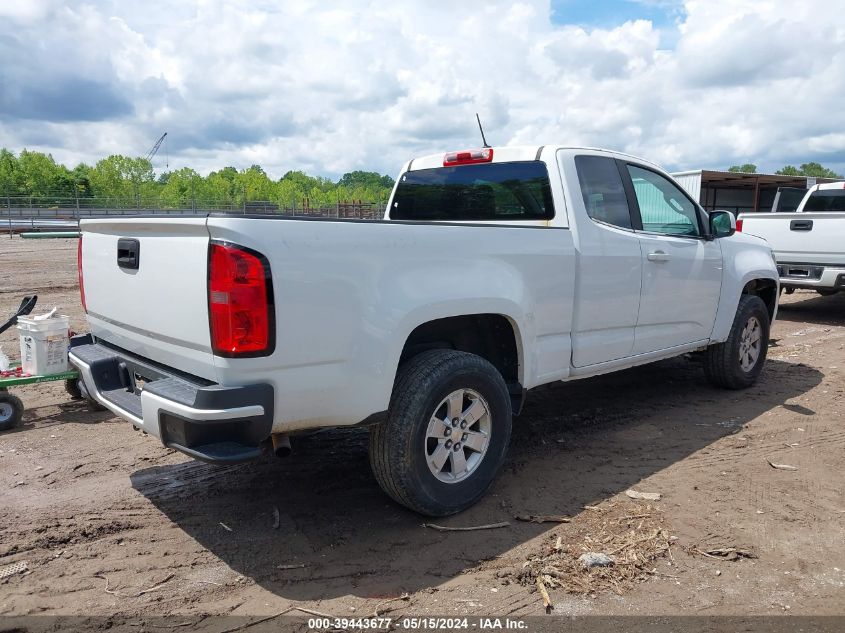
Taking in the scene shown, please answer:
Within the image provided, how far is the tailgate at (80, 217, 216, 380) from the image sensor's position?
2953mm

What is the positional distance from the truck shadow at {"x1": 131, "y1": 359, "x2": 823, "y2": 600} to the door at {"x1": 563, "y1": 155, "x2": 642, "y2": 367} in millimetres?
743

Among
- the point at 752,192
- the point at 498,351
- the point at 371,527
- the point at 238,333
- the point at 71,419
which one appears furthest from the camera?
the point at 752,192

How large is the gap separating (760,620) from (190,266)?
2.83 meters

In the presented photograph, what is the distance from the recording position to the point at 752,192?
92.2 ft

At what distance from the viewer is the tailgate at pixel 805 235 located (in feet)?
30.5

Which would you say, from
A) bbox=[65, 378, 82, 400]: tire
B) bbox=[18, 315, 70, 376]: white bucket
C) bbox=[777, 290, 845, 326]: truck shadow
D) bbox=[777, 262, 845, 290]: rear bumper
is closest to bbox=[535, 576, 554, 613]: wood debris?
bbox=[18, 315, 70, 376]: white bucket

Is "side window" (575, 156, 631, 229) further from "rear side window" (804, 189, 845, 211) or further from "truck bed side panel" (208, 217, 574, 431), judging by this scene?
"rear side window" (804, 189, 845, 211)

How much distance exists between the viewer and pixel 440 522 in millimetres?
3668

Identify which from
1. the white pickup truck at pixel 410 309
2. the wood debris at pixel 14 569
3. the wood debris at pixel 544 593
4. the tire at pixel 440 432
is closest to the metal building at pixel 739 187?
the white pickup truck at pixel 410 309

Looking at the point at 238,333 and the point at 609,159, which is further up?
the point at 609,159

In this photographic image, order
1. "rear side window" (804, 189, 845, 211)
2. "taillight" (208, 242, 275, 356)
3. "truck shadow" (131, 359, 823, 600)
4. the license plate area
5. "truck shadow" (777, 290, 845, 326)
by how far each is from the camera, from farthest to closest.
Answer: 1. "rear side window" (804, 189, 845, 211)
2. "truck shadow" (777, 290, 845, 326)
3. the license plate area
4. "truck shadow" (131, 359, 823, 600)
5. "taillight" (208, 242, 275, 356)

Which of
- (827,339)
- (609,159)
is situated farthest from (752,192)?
(609,159)

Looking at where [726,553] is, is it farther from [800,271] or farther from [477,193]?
[800,271]

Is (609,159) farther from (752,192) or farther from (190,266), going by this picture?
(752,192)
